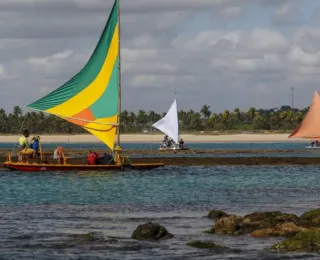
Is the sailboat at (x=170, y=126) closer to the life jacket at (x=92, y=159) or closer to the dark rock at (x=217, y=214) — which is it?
the life jacket at (x=92, y=159)

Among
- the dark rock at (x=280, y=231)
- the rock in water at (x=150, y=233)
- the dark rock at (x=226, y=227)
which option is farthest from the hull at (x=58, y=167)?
the dark rock at (x=280, y=231)

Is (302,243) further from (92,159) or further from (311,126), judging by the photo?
(311,126)

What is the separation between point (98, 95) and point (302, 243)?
3486 cm

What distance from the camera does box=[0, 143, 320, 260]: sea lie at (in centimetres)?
2545

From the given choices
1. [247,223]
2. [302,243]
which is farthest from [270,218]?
[302,243]

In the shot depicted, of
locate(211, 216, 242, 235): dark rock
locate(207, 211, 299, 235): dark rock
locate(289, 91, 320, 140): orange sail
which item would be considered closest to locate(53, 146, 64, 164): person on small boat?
locate(207, 211, 299, 235): dark rock

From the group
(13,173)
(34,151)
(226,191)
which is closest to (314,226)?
(226,191)

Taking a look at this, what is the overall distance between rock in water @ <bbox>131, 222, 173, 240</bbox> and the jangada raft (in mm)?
29961

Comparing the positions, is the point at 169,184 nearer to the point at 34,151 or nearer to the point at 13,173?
the point at 34,151

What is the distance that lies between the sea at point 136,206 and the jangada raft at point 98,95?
3.56 metres

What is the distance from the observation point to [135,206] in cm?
3866

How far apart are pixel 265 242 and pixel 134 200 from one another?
15.9 meters

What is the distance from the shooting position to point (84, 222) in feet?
105

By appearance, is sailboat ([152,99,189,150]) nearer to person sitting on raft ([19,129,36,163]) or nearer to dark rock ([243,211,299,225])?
person sitting on raft ([19,129,36,163])
